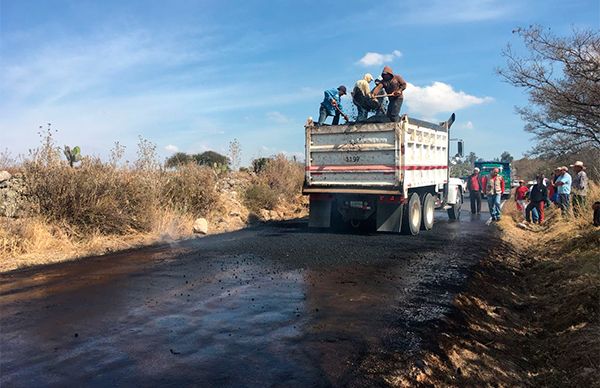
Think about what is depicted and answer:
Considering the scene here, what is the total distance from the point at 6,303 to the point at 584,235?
9594 mm

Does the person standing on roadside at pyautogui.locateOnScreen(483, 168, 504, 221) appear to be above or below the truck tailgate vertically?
below

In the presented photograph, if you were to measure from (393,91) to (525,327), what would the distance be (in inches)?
274

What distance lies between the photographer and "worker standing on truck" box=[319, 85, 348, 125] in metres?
11.9

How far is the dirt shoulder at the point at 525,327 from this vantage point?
402 cm

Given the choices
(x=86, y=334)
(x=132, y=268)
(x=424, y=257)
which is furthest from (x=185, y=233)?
(x=86, y=334)

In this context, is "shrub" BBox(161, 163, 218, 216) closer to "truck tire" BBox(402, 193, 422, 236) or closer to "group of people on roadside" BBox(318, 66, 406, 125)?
"group of people on roadside" BBox(318, 66, 406, 125)

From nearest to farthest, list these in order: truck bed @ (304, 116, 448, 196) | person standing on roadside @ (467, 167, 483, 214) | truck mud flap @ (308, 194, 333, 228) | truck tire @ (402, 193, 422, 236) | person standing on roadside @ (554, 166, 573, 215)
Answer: truck bed @ (304, 116, 448, 196)
truck tire @ (402, 193, 422, 236)
truck mud flap @ (308, 194, 333, 228)
person standing on roadside @ (554, 166, 573, 215)
person standing on roadside @ (467, 167, 483, 214)

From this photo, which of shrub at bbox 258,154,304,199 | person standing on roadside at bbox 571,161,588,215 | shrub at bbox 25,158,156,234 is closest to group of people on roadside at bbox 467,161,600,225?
person standing on roadside at bbox 571,161,588,215

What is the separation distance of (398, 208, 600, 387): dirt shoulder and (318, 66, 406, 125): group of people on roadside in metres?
4.22

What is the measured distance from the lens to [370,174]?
11.2 m

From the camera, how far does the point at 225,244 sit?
10.3 metres

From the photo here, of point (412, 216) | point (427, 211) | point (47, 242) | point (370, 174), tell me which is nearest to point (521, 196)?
point (427, 211)

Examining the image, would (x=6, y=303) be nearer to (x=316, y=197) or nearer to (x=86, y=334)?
(x=86, y=334)

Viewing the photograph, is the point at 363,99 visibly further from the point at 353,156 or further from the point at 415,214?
the point at 415,214
